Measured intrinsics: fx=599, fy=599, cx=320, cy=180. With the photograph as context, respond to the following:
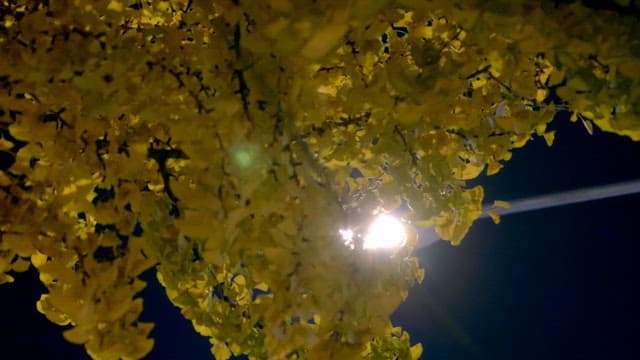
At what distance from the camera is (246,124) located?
2.87 feet

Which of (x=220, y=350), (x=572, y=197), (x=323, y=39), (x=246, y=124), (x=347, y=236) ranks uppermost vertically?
(x=323, y=39)

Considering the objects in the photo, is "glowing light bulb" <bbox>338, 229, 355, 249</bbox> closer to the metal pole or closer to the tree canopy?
the tree canopy

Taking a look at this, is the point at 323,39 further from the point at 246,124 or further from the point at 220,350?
the point at 220,350

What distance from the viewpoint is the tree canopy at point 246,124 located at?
0.86m

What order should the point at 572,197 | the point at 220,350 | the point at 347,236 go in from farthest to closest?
the point at 572,197
the point at 220,350
the point at 347,236

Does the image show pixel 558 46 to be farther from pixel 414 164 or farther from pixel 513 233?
pixel 513 233

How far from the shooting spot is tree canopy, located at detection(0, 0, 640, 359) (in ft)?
2.82

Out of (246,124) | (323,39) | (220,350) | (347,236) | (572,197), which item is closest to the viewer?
(323,39)

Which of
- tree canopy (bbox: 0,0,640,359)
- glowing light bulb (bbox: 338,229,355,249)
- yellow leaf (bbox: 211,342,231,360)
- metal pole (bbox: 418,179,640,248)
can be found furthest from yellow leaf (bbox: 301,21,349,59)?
metal pole (bbox: 418,179,640,248)

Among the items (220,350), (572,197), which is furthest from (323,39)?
(572,197)

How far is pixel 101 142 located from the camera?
3.55 ft

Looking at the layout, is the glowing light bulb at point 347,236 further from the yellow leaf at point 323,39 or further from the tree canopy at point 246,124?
the yellow leaf at point 323,39

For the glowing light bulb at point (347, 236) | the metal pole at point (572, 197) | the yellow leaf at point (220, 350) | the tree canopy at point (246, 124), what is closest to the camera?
the tree canopy at point (246, 124)

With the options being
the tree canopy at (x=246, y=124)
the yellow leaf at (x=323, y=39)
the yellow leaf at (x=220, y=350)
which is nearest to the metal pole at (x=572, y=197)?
the yellow leaf at (x=220, y=350)
